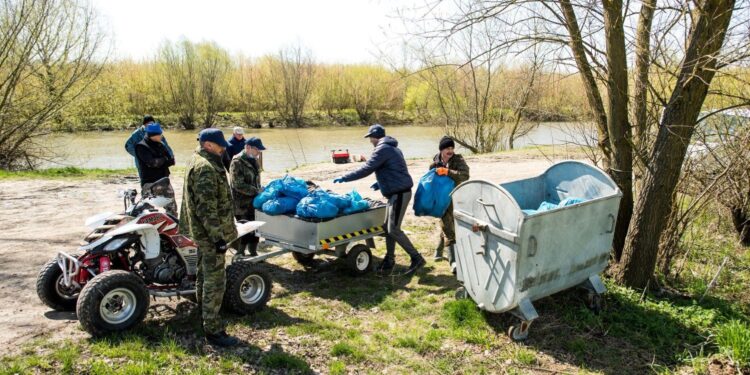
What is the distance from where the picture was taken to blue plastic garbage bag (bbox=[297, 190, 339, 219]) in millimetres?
6113

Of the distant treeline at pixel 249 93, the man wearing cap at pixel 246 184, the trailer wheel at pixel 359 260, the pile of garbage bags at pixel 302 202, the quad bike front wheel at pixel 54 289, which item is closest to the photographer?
the quad bike front wheel at pixel 54 289

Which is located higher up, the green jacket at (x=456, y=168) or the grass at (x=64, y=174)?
the green jacket at (x=456, y=168)

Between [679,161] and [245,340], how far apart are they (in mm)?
5004

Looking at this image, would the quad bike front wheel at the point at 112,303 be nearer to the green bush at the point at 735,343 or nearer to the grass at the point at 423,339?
the grass at the point at 423,339

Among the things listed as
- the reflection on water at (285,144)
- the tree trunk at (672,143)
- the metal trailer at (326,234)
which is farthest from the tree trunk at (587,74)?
the reflection on water at (285,144)

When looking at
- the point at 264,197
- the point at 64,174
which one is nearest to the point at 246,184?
the point at 264,197

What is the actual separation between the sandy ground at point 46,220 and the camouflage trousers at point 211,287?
1.18 metres

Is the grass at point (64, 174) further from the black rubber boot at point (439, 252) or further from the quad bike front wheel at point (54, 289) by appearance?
the black rubber boot at point (439, 252)

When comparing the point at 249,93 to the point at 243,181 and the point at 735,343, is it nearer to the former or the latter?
the point at 243,181

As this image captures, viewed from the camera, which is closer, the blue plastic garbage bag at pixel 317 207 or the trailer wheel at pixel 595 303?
the trailer wheel at pixel 595 303

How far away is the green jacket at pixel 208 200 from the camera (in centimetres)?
449

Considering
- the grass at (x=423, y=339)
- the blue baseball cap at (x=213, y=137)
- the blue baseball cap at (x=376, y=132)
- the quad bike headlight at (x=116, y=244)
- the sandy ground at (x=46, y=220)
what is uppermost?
the blue baseball cap at (x=213, y=137)

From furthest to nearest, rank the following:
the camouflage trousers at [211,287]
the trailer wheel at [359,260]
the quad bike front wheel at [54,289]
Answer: the trailer wheel at [359,260]
the quad bike front wheel at [54,289]
the camouflage trousers at [211,287]

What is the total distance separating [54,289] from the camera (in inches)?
203
